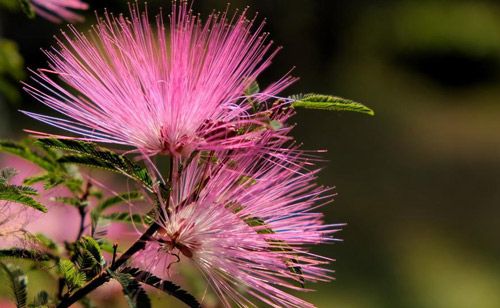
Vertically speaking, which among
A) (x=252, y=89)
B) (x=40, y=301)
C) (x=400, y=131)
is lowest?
(x=40, y=301)

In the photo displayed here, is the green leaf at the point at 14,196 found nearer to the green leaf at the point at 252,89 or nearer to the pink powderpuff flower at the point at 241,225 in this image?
the pink powderpuff flower at the point at 241,225

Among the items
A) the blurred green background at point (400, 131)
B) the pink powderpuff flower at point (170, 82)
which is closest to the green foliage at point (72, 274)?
the pink powderpuff flower at point (170, 82)

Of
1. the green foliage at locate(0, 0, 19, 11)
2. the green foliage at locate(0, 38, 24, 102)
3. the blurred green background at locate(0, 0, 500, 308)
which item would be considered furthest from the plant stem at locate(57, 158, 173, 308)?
the blurred green background at locate(0, 0, 500, 308)

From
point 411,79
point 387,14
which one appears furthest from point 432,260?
point 387,14

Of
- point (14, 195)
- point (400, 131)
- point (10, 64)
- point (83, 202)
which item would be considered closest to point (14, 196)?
point (14, 195)

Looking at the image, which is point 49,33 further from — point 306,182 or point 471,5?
point 306,182

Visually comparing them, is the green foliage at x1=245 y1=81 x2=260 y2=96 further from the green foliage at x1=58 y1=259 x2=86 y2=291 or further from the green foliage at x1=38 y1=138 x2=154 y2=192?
the green foliage at x1=58 y1=259 x2=86 y2=291

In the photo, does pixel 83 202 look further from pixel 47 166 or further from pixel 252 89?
pixel 252 89
